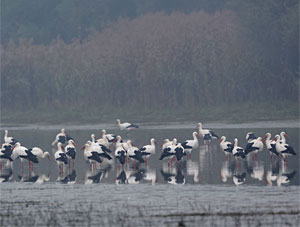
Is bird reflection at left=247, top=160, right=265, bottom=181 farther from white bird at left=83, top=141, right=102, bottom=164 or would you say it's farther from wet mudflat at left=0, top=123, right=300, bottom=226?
white bird at left=83, top=141, right=102, bottom=164

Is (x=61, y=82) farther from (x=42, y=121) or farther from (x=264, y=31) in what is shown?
(x=264, y=31)

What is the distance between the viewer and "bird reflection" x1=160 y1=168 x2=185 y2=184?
18.6m

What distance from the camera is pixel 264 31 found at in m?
47.1

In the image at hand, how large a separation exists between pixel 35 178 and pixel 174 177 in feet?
11.6

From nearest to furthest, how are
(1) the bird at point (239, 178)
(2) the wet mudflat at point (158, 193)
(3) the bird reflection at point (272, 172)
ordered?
(2) the wet mudflat at point (158, 193)
(1) the bird at point (239, 178)
(3) the bird reflection at point (272, 172)

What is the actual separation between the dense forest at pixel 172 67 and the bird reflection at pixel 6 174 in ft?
70.6

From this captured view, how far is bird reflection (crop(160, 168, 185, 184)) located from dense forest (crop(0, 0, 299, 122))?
→ 75.4 ft

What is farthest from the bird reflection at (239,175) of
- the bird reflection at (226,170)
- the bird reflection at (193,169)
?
the bird reflection at (193,169)

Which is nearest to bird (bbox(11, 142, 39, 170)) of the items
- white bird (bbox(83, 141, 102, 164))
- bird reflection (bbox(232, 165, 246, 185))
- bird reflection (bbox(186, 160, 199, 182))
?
white bird (bbox(83, 141, 102, 164))

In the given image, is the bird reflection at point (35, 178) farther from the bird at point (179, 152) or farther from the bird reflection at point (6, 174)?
the bird at point (179, 152)

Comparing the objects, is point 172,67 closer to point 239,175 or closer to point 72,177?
point 72,177

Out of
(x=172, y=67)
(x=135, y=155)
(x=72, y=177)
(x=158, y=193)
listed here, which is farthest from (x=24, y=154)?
(x=172, y=67)

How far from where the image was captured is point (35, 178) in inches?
794

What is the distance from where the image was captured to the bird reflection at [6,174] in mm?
20303
